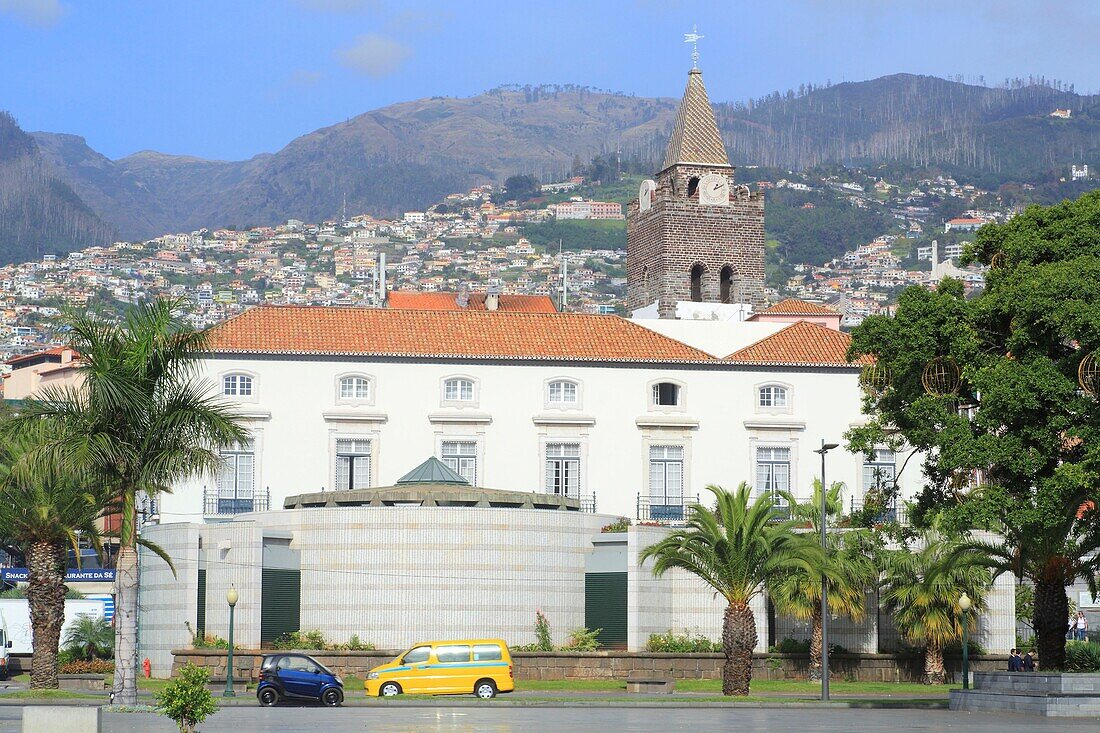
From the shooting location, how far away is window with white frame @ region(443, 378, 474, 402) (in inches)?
2766

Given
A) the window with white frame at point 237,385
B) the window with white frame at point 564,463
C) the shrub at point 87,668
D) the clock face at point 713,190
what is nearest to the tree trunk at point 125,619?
the shrub at point 87,668

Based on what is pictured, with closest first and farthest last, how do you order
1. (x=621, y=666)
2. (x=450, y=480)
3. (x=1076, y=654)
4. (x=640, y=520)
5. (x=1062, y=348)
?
(x=1062, y=348)
(x=1076, y=654)
(x=621, y=666)
(x=450, y=480)
(x=640, y=520)

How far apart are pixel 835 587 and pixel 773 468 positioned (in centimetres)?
1774

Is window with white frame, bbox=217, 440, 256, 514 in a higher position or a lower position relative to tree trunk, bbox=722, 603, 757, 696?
higher

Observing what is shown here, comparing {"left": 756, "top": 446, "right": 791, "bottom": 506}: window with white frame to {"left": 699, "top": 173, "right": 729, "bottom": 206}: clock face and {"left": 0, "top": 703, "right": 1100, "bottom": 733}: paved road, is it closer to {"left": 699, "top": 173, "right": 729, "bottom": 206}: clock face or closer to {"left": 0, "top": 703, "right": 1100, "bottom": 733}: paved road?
{"left": 699, "top": 173, "right": 729, "bottom": 206}: clock face

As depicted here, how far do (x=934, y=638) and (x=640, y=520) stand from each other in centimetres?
1656

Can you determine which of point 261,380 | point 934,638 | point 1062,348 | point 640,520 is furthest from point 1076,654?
point 261,380

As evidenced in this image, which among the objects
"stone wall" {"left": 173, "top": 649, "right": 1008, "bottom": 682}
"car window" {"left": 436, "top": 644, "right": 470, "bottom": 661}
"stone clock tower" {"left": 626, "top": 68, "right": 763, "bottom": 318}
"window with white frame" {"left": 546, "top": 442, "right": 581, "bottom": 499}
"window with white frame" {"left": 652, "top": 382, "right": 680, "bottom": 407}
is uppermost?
"stone clock tower" {"left": 626, "top": 68, "right": 763, "bottom": 318}

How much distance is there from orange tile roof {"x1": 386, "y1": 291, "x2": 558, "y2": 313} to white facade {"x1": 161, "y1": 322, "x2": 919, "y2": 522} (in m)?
24.0

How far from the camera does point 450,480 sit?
60156 millimetres

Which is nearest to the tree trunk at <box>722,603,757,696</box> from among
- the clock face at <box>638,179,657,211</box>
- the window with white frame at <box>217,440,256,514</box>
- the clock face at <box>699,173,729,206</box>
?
the window with white frame at <box>217,440,256,514</box>

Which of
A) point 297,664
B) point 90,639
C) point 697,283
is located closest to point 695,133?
point 697,283

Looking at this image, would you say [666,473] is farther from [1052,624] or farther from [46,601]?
[1052,624]

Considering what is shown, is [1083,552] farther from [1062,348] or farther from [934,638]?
[934,638]
